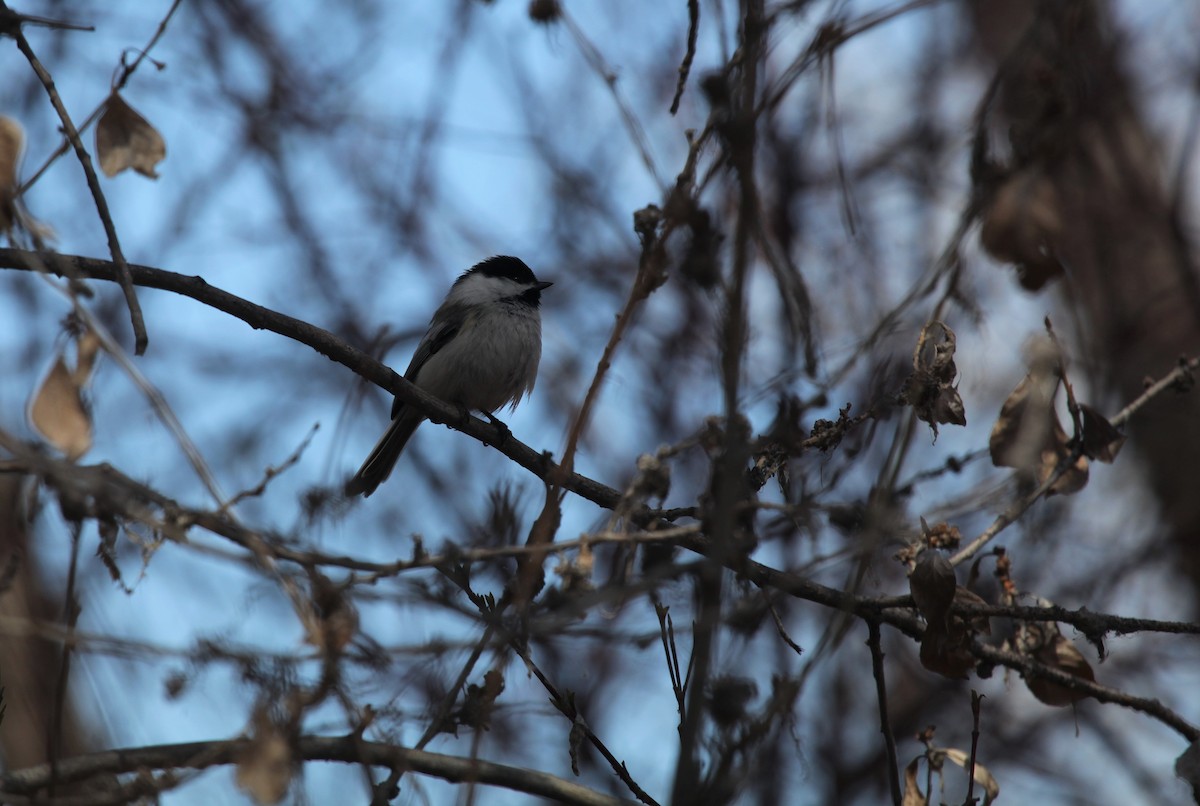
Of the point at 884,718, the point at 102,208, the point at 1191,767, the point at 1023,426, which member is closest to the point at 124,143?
the point at 102,208

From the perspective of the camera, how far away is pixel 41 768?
8.23 ft

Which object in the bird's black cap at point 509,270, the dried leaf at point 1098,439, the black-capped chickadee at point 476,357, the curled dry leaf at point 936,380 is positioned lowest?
the dried leaf at point 1098,439

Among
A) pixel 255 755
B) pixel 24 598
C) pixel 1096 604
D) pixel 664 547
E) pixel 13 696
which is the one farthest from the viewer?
pixel 1096 604

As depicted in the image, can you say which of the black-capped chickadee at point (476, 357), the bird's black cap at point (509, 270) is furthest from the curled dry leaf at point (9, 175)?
the bird's black cap at point (509, 270)

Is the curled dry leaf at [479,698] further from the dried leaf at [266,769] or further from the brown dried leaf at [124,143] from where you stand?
the brown dried leaf at [124,143]

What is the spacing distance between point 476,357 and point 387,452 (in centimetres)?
79

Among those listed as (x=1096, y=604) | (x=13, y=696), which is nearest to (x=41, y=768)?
(x=13, y=696)

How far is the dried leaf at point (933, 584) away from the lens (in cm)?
273

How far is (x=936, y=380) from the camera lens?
8.90ft

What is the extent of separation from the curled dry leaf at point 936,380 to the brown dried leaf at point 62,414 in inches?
73.0

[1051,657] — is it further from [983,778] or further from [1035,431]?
[1035,431]

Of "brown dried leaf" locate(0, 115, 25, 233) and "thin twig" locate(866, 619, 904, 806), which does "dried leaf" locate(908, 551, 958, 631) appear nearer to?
"thin twig" locate(866, 619, 904, 806)

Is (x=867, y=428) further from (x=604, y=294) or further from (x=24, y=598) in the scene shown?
(x=604, y=294)

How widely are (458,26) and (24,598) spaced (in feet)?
16.4
